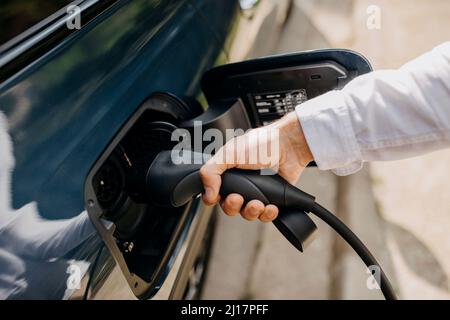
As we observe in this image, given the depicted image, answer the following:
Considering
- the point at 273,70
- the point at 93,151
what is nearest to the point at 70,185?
the point at 93,151

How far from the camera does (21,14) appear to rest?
102 centimetres

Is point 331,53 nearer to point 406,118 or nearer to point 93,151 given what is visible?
point 406,118

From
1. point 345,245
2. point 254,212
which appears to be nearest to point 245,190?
point 254,212

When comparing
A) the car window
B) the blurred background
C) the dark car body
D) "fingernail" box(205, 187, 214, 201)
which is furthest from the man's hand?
the blurred background

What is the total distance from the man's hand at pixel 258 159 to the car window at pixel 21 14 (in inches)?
20.2

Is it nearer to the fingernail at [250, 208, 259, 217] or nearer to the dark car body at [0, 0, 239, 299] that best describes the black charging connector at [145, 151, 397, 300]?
the fingernail at [250, 208, 259, 217]

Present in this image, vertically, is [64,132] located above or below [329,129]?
above

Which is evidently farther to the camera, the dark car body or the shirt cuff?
the shirt cuff

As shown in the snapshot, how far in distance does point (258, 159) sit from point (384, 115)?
358mm

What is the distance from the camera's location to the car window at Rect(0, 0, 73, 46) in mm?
971

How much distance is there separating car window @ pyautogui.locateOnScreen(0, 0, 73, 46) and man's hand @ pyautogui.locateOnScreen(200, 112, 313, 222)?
512 mm

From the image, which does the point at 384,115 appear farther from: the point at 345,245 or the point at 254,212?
the point at 345,245

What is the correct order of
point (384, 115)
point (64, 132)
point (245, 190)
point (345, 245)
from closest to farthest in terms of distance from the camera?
point (64, 132) < point (245, 190) < point (384, 115) < point (345, 245)

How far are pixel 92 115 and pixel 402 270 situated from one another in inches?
70.9
